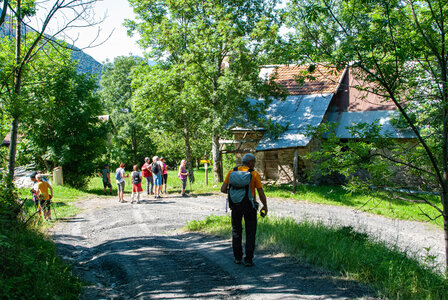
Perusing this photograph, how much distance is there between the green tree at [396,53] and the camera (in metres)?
5.98

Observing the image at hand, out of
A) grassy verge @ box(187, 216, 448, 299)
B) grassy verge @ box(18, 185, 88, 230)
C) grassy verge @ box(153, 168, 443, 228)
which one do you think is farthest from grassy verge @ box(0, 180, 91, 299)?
grassy verge @ box(153, 168, 443, 228)

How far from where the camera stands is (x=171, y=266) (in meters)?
5.77

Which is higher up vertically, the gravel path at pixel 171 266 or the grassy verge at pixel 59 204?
the grassy verge at pixel 59 204

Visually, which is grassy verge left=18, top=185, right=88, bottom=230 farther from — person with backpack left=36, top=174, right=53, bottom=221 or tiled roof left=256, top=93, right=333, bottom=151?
tiled roof left=256, top=93, right=333, bottom=151

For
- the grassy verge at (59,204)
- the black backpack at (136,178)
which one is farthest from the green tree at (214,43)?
the grassy verge at (59,204)

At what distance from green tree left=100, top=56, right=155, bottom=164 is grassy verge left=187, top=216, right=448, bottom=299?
108 ft

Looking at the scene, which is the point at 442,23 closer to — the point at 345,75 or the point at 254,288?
the point at 254,288

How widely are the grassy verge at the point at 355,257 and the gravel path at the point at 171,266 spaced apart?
221 millimetres

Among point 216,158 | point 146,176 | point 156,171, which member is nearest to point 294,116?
point 216,158

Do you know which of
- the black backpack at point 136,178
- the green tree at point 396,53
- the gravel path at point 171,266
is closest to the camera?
the gravel path at point 171,266

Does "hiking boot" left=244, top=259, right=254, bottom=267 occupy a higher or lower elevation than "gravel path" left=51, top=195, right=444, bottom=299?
higher

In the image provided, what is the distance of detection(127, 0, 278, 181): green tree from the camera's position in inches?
688

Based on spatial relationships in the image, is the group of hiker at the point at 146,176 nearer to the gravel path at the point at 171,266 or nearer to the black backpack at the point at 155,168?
the black backpack at the point at 155,168

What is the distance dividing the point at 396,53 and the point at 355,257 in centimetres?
314
